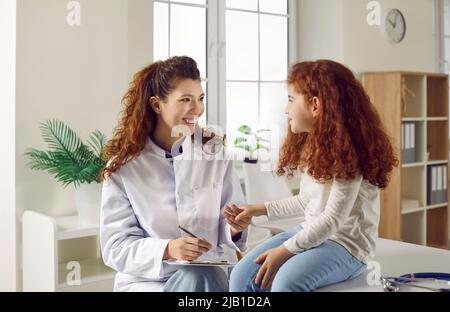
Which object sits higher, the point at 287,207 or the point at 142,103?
the point at 142,103

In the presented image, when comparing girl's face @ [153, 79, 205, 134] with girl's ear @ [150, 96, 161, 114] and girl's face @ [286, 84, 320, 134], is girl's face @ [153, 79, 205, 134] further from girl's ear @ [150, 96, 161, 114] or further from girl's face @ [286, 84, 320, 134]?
girl's face @ [286, 84, 320, 134]

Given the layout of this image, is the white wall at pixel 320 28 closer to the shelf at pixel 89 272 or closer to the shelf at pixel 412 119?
the shelf at pixel 412 119

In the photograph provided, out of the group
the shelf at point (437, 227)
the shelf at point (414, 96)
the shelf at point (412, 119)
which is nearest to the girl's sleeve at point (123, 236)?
the shelf at point (412, 119)

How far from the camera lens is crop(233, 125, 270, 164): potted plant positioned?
4.86 feet

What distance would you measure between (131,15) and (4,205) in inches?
19.7

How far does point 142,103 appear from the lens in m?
0.73

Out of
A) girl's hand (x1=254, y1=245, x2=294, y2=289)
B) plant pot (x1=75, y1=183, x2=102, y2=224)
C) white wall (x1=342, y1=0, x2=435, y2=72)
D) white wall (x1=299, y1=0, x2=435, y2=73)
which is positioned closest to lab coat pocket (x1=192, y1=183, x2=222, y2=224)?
girl's hand (x1=254, y1=245, x2=294, y2=289)

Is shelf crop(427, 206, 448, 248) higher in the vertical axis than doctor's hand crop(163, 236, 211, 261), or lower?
lower

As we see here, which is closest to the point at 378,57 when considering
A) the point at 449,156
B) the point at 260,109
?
the point at 449,156

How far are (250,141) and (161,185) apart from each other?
2.62ft

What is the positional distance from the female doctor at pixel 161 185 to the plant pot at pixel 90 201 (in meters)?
0.55

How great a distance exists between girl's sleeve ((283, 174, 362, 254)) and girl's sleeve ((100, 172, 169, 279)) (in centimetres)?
18

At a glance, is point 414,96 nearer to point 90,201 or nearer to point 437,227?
point 437,227

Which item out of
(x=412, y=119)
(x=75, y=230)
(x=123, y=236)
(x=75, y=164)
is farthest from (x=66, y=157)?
(x=412, y=119)
